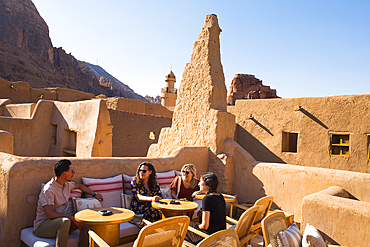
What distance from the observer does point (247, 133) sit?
1014 cm

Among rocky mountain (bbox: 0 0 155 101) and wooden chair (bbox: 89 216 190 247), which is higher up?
rocky mountain (bbox: 0 0 155 101)

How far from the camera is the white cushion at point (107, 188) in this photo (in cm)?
429

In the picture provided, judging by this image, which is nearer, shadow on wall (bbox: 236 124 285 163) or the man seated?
the man seated

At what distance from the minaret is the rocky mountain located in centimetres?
1770

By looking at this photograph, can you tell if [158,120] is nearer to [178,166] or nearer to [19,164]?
[178,166]

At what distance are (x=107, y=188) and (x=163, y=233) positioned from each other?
2.16 m

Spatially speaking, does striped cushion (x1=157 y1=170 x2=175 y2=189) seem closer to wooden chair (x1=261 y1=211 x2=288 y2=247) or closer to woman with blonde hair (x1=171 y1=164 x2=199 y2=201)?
woman with blonde hair (x1=171 y1=164 x2=199 y2=201)

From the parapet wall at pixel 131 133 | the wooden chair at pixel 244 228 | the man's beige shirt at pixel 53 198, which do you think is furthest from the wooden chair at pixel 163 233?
the parapet wall at pixel 131 133

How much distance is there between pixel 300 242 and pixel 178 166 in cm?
352

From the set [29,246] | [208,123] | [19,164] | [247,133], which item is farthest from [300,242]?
[247,133]

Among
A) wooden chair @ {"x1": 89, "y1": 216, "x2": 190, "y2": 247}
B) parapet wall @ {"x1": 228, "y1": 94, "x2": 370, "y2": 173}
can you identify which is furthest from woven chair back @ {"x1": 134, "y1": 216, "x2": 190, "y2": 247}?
parapet wall @ {"x1": 228, "y1": 94, "x2": 370, "y2": 173}

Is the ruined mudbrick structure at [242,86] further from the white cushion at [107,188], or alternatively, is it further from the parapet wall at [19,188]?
the parapet wall at [19,188]

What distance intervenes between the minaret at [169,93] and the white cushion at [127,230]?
26.8m

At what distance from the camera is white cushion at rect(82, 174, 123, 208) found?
429cm
